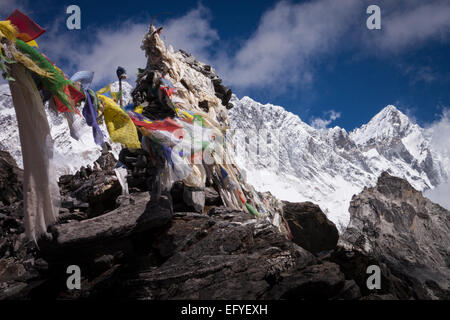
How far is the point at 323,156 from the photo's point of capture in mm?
131125

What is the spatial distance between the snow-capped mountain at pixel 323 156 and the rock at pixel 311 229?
223 feet

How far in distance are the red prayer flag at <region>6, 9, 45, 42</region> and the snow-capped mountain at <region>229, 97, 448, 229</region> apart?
259 ft

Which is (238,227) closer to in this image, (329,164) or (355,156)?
(329,164)

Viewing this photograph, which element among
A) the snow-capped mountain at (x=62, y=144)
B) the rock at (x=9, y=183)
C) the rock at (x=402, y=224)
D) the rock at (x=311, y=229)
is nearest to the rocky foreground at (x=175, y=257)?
the rock at (x=311, y=229)

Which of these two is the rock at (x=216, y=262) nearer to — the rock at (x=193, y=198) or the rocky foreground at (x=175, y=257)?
the rocky foreground at (x=175, y=257)

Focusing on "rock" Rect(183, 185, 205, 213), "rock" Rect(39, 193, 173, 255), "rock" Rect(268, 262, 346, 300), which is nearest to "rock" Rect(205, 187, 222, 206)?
"rock" Rect(183, 185, 205, 213)

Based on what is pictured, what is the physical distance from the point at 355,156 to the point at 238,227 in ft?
536

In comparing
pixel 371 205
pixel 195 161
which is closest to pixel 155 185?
pixel 195 161

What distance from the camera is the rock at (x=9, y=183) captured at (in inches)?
509

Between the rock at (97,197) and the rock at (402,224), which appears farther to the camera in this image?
the rock at (402,224)

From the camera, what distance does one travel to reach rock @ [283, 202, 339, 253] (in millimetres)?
13883

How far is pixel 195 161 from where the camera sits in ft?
18.4

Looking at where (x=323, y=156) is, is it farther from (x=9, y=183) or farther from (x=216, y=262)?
(x=216, y=262)

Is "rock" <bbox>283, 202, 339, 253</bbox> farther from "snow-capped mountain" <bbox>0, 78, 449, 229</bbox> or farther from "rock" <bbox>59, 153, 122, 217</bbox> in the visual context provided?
"snow-capped mountain" <bbox>0, 78, 449, 229</bbox>
